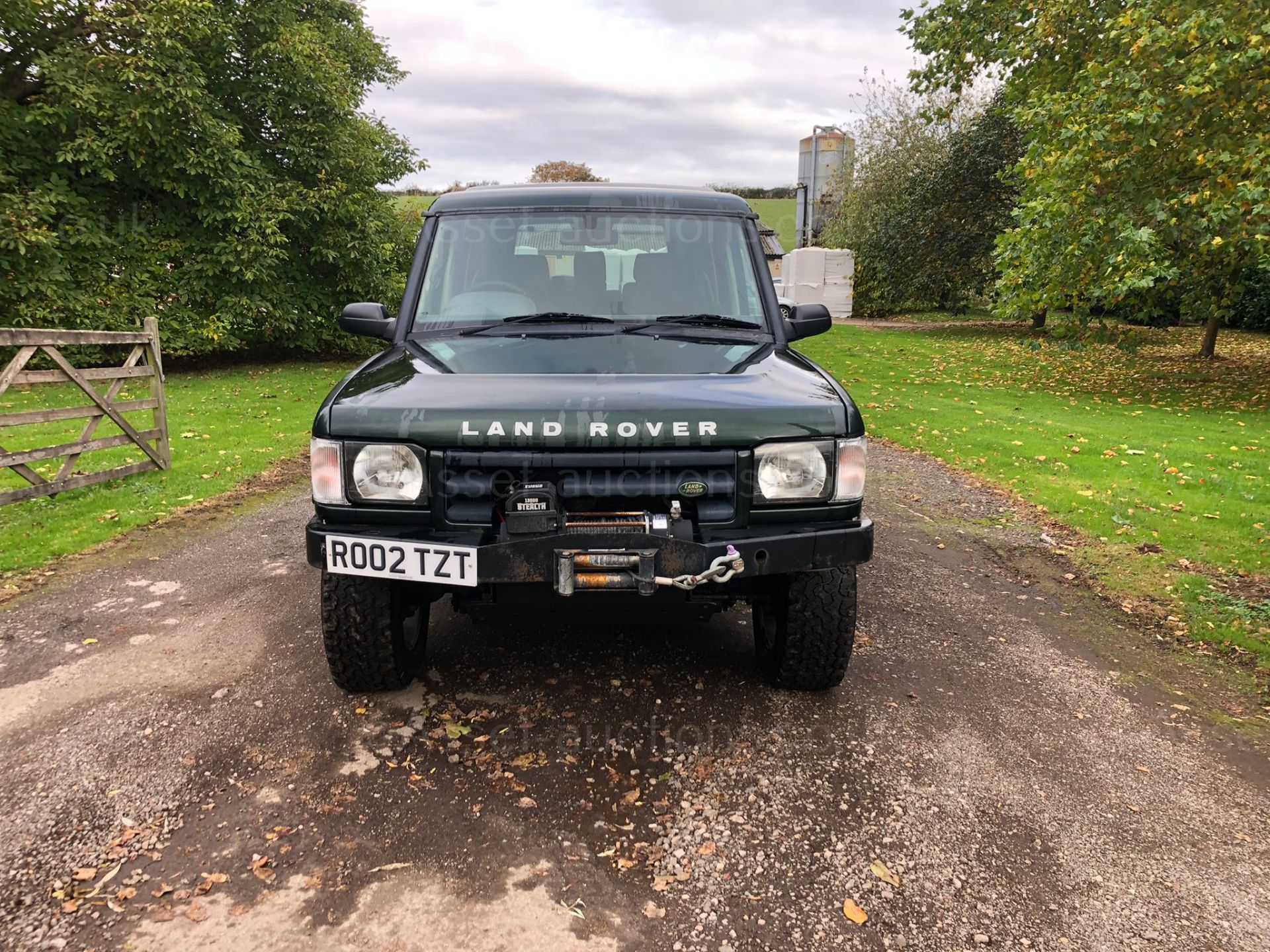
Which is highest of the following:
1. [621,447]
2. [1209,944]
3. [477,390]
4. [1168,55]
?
[1168,55]

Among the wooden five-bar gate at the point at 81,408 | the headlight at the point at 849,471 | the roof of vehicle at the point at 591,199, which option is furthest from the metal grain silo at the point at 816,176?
the headlight at the point at 849,471

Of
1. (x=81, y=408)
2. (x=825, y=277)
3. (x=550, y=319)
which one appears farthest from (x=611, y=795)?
(x=825, y=277)

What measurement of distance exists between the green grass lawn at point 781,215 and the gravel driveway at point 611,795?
44030mm

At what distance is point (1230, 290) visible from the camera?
13.0 metres

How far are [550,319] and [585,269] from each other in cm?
36

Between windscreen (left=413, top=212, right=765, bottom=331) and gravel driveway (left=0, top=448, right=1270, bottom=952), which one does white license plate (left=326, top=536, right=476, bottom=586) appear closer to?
gravel driveway (left=0, top=448, right=1270, bottom=952)

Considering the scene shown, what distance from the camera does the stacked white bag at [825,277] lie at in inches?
1312

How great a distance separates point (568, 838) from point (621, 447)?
129 cm

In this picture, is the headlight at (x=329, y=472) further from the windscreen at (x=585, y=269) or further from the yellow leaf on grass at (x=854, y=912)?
the yellow leaf on grass at (x=854, y=912)

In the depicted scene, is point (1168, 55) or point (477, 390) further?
point (1168, 55)

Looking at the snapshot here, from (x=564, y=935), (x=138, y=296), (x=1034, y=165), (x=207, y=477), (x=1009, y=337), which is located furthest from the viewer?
(x=1009, y=337)

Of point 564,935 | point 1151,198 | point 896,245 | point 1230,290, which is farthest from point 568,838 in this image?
point 896,245

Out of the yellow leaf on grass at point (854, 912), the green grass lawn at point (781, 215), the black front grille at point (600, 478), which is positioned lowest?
the yellow leaf on grass at point (854, 912)

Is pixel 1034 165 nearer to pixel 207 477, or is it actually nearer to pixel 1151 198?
pixel 1151 198
